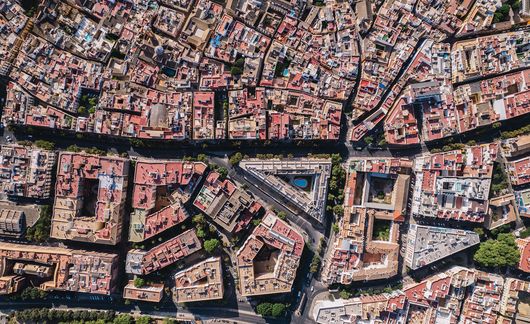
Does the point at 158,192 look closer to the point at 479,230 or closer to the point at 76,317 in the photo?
the point at 76,317

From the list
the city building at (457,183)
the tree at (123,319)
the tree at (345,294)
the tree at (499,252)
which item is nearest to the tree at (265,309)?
the tree at (345,294)

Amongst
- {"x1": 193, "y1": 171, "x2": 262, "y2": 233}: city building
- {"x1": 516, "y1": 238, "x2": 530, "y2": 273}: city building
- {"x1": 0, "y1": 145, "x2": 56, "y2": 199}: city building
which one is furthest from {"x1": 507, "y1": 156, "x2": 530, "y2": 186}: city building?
{"x1": 0, "y1": 145, "x2": 56, "y2": 199}: city building

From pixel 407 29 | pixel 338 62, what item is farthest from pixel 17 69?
pixel 407 29

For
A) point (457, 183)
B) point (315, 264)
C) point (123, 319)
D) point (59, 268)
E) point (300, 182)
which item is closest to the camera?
point (457, 183)

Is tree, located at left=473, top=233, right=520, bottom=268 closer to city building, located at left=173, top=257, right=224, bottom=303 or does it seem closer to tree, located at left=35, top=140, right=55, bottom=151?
city building, located at left=173, top=257, right=224, bottom=303

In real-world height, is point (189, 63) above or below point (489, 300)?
above

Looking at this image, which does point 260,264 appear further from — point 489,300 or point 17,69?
point 17,69

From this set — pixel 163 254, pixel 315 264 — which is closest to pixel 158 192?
pixel 163 254
